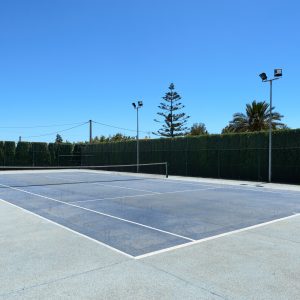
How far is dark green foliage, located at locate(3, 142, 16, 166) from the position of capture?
40312 mm

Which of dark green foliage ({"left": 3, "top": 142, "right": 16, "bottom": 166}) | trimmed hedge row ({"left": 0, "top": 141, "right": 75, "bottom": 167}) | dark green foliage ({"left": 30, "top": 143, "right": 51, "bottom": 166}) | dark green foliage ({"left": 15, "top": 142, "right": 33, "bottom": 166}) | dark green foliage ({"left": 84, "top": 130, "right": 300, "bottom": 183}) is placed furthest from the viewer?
dark green foliage ({"left": 30, "top": 143, "right": 51, "bottom": 166})

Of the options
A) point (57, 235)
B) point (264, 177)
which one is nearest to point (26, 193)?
point (57, 235)

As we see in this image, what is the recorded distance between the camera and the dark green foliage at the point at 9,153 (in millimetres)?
40312

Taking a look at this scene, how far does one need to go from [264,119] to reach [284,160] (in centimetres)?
1824

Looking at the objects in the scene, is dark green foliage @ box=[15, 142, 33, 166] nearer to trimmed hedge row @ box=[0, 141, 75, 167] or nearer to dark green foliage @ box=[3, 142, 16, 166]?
trimmed hedge row @ box=[0, 141, 75, 167]

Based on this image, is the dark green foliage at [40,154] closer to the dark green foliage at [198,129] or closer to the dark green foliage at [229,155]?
the dark green foliage at [229,155]

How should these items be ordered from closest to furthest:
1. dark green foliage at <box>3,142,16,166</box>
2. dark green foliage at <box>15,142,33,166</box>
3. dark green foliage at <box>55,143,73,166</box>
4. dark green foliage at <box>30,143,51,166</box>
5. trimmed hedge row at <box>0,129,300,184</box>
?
trimmed hedge row at <box>0,129,300,184</box>, dark green foliage at <box>3,142,16,166</box>, dark green foliage at <box>15,142,33,166</box>, dark green foliage at <box>30,143,51,166</box>, dark green foliage at <box>55,143,73,166</box>

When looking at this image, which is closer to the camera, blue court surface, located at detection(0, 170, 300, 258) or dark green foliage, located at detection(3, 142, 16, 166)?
blue court surface, located at detection(0, 170, 300, 258)

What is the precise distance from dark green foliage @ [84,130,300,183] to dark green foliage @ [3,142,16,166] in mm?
13408

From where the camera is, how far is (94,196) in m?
15.2

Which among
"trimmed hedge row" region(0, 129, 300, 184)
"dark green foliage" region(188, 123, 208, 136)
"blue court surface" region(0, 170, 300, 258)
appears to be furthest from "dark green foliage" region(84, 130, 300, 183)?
"dark green foliage" region(188, 123, 208, 136)

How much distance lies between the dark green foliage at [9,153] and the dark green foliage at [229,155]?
13408 mm

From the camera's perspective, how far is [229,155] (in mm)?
26828

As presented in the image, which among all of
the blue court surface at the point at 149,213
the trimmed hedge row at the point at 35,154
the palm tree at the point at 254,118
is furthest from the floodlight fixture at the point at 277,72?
the trimmed hedge row at the point at 35,154
